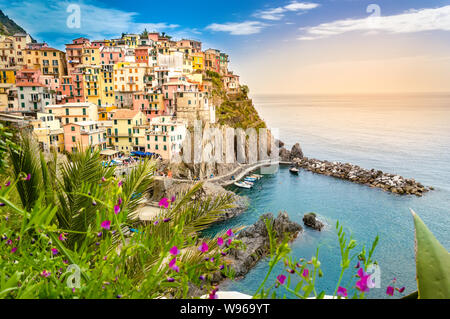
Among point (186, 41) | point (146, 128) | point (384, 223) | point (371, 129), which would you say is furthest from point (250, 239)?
point (371, 129)

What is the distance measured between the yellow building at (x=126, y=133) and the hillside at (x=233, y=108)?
39.4ft

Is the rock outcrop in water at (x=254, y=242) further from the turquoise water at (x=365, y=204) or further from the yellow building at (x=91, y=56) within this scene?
the yellow building at (x=91, y=56)

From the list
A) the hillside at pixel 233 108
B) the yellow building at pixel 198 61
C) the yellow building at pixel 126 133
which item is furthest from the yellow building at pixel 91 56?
the hillside at pixel 233 108

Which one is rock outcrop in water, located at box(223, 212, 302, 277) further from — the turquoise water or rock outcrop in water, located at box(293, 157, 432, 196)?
rock outcrop in water, located at box(293, 157, 432, 196)

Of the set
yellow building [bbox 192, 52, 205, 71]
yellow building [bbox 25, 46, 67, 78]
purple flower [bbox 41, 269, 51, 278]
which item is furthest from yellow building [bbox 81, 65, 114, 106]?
purple flower [bbox 41, 269, 51, 278]

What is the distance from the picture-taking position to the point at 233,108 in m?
42.5

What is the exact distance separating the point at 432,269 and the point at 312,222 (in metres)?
19.1

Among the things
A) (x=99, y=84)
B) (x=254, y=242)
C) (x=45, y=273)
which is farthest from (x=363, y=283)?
(x=99, y=84)

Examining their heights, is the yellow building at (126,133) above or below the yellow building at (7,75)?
below

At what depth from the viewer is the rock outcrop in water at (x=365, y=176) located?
1034 inches

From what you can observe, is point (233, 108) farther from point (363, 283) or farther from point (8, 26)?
point (363, 283)

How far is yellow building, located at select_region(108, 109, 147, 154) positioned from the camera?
27.0 metres
